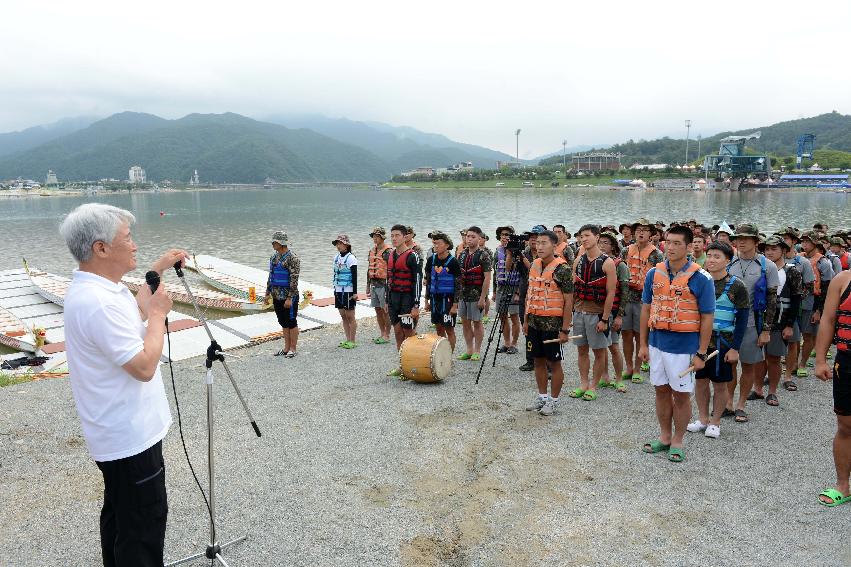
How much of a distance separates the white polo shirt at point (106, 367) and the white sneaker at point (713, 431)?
235 inches

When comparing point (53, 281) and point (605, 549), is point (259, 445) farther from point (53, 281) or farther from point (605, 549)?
point (53, 281)

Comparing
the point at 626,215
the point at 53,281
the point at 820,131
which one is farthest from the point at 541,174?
the point at 53,281

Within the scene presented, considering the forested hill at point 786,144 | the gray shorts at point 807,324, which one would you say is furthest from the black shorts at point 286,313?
the forested hill at point 786,144

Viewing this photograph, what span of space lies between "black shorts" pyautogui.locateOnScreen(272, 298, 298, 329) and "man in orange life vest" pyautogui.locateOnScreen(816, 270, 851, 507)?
305 inches

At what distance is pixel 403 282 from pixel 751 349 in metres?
5.10

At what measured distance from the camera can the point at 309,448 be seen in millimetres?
5934

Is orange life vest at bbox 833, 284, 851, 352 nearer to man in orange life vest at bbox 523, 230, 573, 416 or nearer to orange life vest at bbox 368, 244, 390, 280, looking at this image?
man in orange life vest at bbox 523, 230, 573, 416

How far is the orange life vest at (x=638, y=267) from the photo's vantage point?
8.15m

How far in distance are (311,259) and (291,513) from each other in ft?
90.2

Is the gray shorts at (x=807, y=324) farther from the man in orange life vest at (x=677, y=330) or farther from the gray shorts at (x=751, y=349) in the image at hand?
the man in orange life vest at (x=677, y=330)

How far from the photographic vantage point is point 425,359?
789cm

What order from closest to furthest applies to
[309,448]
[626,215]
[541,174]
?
[309,448] < [626,215] < [541,174]

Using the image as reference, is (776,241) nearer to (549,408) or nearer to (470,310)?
(549,408)

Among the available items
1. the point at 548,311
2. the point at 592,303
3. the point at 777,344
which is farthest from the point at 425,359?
the point at 777,344
